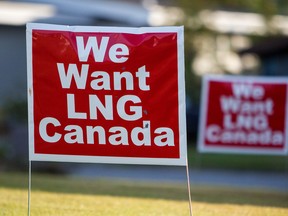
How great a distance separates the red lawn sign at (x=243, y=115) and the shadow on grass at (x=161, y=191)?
2.70m

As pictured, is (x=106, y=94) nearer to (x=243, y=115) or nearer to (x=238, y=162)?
(x=243, y=115)

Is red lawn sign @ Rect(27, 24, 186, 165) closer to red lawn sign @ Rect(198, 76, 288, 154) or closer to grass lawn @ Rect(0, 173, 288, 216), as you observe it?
grass lawn @ Rect(0, 173, 288, 216)

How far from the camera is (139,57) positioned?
9148 mm

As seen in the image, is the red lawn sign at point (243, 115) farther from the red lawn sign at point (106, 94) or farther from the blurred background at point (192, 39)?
the red lawn sign at point (106, 94)

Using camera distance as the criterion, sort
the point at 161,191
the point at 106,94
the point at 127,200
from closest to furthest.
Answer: the point at 106,94 → the point at 127,200 → the point at 161,191

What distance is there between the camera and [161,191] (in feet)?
48.7

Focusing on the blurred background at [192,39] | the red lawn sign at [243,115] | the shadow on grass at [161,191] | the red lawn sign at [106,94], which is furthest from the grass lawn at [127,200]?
the blurred background at [192,39]

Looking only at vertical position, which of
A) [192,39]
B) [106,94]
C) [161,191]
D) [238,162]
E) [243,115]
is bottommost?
[238,162]

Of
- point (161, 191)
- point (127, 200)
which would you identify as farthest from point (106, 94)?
point (161, 191)

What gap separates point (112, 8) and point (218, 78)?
19426 millimetres

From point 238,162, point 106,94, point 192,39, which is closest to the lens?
point 106,94

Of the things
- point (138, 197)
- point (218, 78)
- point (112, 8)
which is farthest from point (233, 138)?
point (112, 8)

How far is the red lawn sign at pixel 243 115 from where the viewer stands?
19.2 meters

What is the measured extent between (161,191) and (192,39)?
18163mm
